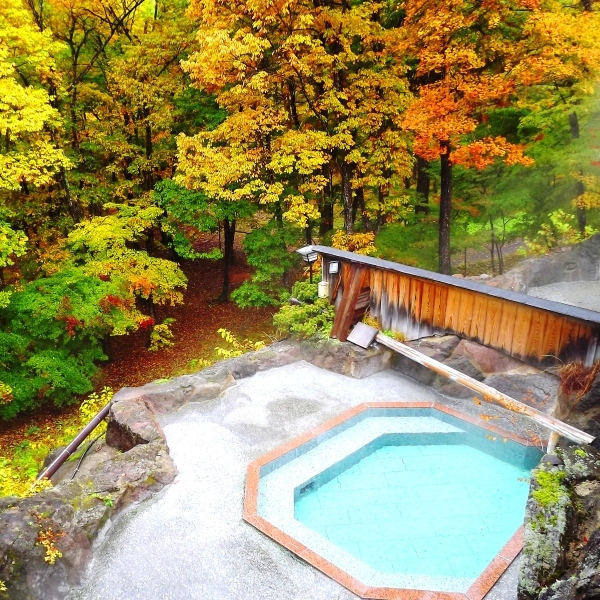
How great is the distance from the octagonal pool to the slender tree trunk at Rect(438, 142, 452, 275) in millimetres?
6481

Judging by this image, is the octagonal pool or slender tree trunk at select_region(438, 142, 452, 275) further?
slender tree trunk at select_region(438, 142, 452, 275)

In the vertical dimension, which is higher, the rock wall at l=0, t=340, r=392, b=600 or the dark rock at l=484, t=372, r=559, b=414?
the dark rock at l=484, t=372, r=559, b=414

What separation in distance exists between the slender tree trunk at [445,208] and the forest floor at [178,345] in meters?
5.67

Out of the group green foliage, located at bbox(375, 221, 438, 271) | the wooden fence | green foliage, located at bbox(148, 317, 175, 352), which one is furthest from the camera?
green foliage, located at bbox(148, 317, 175, 352)

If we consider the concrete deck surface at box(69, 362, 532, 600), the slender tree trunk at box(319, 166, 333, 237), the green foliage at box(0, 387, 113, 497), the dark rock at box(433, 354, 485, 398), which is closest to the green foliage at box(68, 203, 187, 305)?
the green foliage at box(0, 387, 113, 497)

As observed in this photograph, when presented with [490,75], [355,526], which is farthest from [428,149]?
[355,526]

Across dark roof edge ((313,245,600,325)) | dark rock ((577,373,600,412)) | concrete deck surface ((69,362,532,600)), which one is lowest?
concrete deck surface ((69,362,532,600))

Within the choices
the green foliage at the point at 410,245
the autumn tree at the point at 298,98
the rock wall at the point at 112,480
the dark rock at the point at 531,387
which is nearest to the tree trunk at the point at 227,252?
the autumn tree at the point at 298,98

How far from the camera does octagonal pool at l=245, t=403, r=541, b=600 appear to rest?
558 cm

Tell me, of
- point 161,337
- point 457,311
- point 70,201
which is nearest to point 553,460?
point 457,311

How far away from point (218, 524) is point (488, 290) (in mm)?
5541

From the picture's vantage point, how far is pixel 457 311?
8.64 metres

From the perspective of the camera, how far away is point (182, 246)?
1520 cm

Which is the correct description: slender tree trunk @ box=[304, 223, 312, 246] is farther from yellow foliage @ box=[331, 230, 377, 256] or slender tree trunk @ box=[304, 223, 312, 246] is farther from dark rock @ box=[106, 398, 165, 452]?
dark rock @ box=[106, 398, 165, 452]
